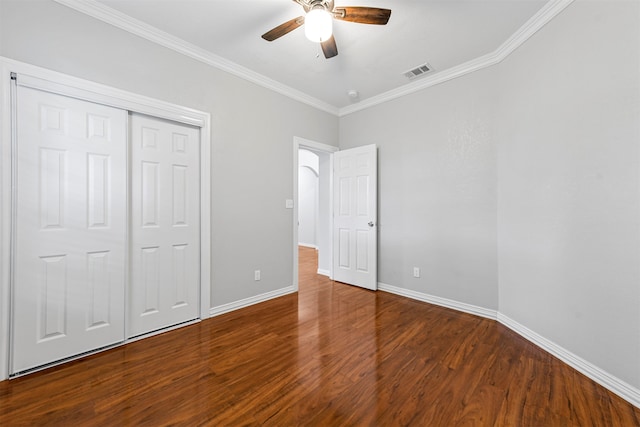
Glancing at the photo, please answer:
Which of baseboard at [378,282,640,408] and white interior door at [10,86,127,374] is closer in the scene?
baseboard at [378,282,640,408]

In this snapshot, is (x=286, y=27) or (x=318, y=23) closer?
(x=318, y=23)

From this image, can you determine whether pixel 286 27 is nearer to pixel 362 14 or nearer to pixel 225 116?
pixel 362 14

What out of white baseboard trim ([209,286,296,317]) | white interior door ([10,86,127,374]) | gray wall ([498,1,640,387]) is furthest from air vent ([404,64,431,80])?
white baseboard trim ([209,286,296,317])

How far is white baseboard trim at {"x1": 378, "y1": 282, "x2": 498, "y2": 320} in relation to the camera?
284cm

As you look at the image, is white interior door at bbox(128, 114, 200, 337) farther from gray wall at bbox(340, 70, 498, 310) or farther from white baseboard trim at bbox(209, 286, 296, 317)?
gray wall at bbox(340, 70, 498, 310)

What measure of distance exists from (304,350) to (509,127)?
115 inches

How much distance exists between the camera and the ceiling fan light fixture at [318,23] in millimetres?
1748

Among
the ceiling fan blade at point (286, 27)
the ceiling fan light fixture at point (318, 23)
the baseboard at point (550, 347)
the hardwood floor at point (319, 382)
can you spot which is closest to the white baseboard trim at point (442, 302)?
the baseboard at point (550, 347)

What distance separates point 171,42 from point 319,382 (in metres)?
3.24

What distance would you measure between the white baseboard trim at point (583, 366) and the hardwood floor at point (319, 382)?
52 mm

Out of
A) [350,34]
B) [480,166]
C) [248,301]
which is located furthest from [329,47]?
[248,301]

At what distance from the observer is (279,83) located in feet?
11.1

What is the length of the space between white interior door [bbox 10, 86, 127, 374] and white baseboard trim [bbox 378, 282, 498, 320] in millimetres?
3061

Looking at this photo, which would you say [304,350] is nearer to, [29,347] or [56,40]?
[29,347]
